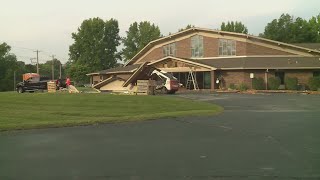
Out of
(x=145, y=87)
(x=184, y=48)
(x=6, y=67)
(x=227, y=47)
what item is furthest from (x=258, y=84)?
(x=6, y=67)

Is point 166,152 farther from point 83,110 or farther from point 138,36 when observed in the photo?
point 138,36

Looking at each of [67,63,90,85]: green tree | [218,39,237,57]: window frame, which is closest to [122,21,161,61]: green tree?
[67,63,90,85]: green tree

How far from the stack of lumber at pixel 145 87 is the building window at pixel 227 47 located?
18.8 m

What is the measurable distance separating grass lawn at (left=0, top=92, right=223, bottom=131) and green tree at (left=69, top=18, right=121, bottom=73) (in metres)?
70.4

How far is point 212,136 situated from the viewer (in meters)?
12.0

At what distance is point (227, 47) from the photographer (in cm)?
5088

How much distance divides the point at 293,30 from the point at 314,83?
42.5m

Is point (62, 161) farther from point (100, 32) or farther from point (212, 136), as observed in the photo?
point (100, 32)

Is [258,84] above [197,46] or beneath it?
beneath

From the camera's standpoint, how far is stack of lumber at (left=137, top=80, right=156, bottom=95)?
1347 inches

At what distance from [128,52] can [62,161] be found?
305ft

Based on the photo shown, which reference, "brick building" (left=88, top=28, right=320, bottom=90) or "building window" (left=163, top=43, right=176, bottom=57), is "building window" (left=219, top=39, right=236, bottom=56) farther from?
"building window" (left=163, top=43, right=176, bottom=57)

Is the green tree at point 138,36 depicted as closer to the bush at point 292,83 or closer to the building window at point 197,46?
the building window at point 197,46

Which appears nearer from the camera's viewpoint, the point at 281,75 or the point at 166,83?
the point at 166,83
